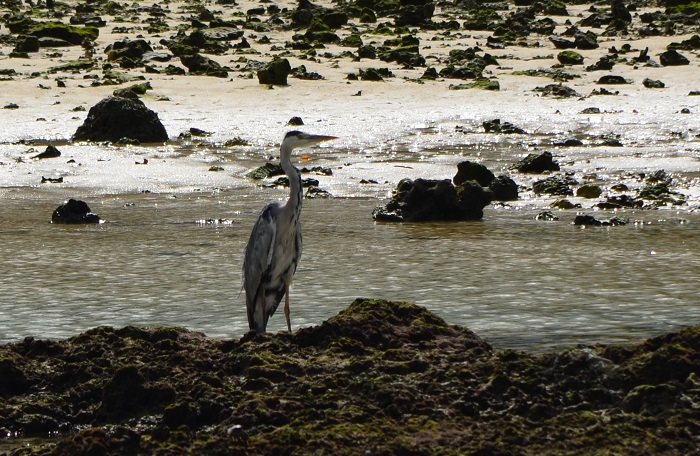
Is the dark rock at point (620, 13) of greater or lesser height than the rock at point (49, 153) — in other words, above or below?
above

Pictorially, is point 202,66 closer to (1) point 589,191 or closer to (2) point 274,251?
(1) point 589,191

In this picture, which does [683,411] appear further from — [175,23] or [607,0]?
[607,0]

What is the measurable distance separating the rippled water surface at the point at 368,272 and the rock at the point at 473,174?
2.96 ft

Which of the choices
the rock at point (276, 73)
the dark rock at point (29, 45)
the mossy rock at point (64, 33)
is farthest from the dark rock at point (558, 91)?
the mossy rock at point (64, 33)

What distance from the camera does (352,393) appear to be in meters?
4.84

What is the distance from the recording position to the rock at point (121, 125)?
15867mm

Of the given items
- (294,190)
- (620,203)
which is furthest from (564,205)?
(294,190)

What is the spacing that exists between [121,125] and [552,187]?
244 inches

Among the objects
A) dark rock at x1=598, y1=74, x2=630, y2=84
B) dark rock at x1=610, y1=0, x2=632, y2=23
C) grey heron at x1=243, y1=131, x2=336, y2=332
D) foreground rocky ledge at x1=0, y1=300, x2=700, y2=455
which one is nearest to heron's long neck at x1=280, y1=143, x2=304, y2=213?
grey heron at x1=243, y1=131, x2=336, y2=332

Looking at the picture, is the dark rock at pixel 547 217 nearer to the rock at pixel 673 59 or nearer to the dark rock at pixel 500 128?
the dark rock at pixel 500 128

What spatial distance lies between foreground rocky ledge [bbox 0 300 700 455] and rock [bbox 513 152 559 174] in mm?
7950

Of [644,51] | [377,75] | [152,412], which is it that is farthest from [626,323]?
[644,51]

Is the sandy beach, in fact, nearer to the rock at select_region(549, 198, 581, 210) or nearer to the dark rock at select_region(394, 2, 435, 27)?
the rock at select_region(549, 198, 581, 210)

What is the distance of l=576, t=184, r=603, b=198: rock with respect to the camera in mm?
12227
